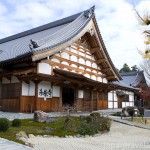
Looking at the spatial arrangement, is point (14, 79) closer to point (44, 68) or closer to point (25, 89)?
point (25, 89)

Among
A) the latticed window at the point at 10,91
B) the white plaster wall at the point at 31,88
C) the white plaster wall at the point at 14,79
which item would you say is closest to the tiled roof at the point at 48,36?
the white plaster wall at the point at 14,79

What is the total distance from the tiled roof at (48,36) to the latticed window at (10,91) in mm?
1935

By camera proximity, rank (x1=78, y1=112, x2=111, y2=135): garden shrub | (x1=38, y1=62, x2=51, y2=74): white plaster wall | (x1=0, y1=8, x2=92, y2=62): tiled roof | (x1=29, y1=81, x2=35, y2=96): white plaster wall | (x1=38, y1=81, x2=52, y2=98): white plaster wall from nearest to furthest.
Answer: (x1=78, y1=112, x2=111, y2=135): garden shrub < (x1=38, y1=62, x2=51, y2=74): white plaster wall < (x1=29, y1=81, x2=35, y2=96): white plaster wall < (x1=38, y1=81, x2=52, y2=98): white plaster wall < (x1=0, y1=8, x2=92, y2=62): tiled roof

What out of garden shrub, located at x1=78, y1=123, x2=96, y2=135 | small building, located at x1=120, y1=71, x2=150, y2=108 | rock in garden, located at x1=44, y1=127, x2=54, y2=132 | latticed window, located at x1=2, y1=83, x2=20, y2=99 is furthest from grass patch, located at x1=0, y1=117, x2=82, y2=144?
small building, located at x1=120, y1=71, x2=150, y2=108

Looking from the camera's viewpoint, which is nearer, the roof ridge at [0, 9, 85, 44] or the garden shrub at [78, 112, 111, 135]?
the garden shrub at [78, 112, 111, 135]

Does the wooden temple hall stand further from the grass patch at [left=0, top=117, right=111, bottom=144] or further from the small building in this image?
the small building

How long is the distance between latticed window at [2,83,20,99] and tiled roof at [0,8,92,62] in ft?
6.35

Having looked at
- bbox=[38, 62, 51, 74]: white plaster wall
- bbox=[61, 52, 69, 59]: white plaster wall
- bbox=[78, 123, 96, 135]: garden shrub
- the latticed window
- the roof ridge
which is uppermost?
the roof ridge

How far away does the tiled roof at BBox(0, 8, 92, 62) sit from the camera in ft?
56.3

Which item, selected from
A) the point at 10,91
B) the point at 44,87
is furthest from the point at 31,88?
the point at 10,91

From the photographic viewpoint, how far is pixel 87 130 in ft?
35.3

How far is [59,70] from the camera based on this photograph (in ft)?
58.1

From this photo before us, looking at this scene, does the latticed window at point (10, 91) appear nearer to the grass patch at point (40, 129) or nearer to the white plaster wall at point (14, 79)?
the white plaster wall at point (14, 79)

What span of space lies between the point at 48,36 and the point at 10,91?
5.05 m
